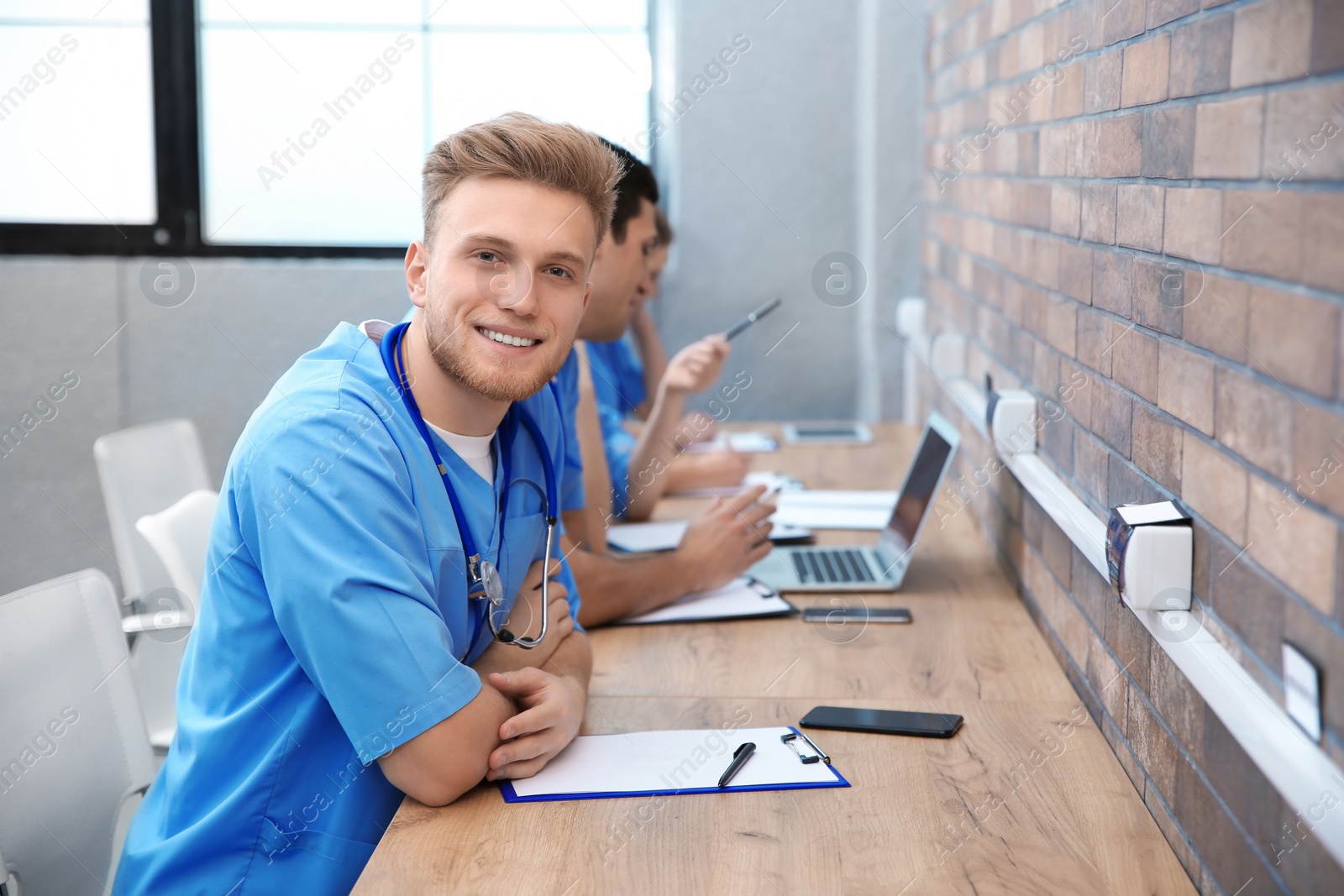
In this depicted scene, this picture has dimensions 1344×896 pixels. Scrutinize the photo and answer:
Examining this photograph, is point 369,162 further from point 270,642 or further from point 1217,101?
point 1217,101

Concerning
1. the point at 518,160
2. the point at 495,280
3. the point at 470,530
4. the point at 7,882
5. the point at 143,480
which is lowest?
the point at 7,882

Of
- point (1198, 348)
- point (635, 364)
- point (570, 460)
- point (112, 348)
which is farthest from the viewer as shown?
point (112, 348)

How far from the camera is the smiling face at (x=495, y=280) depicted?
4.09ft

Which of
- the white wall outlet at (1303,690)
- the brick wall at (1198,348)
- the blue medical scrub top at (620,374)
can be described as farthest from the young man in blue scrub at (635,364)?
the white wall outlet at (1303,690)

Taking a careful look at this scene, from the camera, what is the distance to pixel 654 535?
2.11 meters

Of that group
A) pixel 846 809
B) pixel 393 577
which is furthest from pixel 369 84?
pixel 846 809

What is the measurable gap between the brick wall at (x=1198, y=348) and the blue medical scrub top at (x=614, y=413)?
34.7 inches

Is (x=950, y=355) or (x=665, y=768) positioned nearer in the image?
(x=665, y=768)

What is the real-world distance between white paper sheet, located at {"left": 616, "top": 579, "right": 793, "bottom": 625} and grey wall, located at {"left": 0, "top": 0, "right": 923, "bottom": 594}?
69.6 inches

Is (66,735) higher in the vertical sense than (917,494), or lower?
lower

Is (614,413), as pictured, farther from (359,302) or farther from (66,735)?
(66,735)

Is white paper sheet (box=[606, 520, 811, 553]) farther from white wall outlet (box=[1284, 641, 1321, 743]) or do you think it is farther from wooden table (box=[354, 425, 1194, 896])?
white wall outlet (box=[1284, 641, 1321, 743])

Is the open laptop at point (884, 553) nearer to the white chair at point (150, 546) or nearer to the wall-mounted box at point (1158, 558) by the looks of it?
the wall-mounted box at point (1158, 558)

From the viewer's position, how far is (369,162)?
361cm
